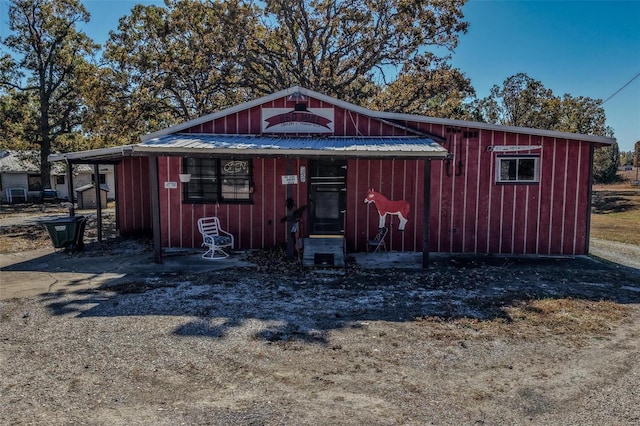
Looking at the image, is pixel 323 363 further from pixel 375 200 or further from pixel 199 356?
pixel 375 200

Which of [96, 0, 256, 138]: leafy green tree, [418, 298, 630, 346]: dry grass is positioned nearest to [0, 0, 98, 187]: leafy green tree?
[96, 0, 256, 138]: leafy green tree

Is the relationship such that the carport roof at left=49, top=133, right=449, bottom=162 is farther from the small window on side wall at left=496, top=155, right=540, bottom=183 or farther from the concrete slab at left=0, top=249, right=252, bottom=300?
the concrete slab at left=0, top=249, right=252, bottom=300

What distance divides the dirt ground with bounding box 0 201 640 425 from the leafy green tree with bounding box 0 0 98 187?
2370 centimetres

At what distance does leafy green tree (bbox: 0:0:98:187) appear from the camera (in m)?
25.1

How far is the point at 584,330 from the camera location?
5.04 m

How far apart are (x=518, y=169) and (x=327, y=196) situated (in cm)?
429

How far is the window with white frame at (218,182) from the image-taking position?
10008mm

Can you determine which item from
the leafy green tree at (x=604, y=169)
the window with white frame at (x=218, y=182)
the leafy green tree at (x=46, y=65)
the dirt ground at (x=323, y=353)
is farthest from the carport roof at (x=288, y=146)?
the leafy green tree at (x=604, y=169)

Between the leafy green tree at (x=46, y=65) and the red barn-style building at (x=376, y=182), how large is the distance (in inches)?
762

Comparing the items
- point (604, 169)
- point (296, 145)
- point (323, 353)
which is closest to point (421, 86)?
point (296, 145)

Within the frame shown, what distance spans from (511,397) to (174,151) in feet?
22.5

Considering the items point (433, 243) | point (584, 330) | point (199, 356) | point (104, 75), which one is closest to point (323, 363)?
point (199, 356)

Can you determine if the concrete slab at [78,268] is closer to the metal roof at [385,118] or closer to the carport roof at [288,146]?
the carport roof at [288,146]

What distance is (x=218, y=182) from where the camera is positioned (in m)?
10.0
